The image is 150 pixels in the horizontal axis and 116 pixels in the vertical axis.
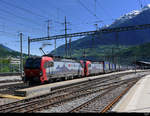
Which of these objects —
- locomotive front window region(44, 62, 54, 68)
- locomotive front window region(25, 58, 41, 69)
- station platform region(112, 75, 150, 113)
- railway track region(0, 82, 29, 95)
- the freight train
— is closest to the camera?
station platform region(112, 75, 150, 113)

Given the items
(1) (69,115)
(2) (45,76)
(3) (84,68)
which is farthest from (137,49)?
(1) (69,115)

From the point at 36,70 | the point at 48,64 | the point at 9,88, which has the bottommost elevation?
the point at 9,88

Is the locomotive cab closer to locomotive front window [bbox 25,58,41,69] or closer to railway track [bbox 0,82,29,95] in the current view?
locomotive front window [bbox 25,58,41,69]

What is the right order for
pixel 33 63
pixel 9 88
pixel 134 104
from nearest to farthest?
pixel 134 104 → pixel 9 88 → pixel 33 63

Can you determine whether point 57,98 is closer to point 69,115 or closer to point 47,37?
point 69,115

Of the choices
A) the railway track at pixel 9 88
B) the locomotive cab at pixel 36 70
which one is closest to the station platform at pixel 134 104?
the locomotive cab at pixel 36 70

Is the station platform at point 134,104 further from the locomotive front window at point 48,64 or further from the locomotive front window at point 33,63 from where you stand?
the locomotive front window at point 33,63

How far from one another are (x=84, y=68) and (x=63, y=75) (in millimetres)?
9865

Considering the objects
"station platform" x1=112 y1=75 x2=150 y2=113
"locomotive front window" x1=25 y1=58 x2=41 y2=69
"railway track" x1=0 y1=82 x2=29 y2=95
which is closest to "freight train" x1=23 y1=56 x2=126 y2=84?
"locomotive front window" x1=25 y1=58 x2=41 y2=69

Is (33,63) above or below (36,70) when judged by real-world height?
above

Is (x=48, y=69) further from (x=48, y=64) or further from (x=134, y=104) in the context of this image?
(x=134, y=104)

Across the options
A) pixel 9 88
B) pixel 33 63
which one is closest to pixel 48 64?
pixel 33 63

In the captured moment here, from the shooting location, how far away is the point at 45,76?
19297 mm

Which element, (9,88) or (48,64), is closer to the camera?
(9,88)
